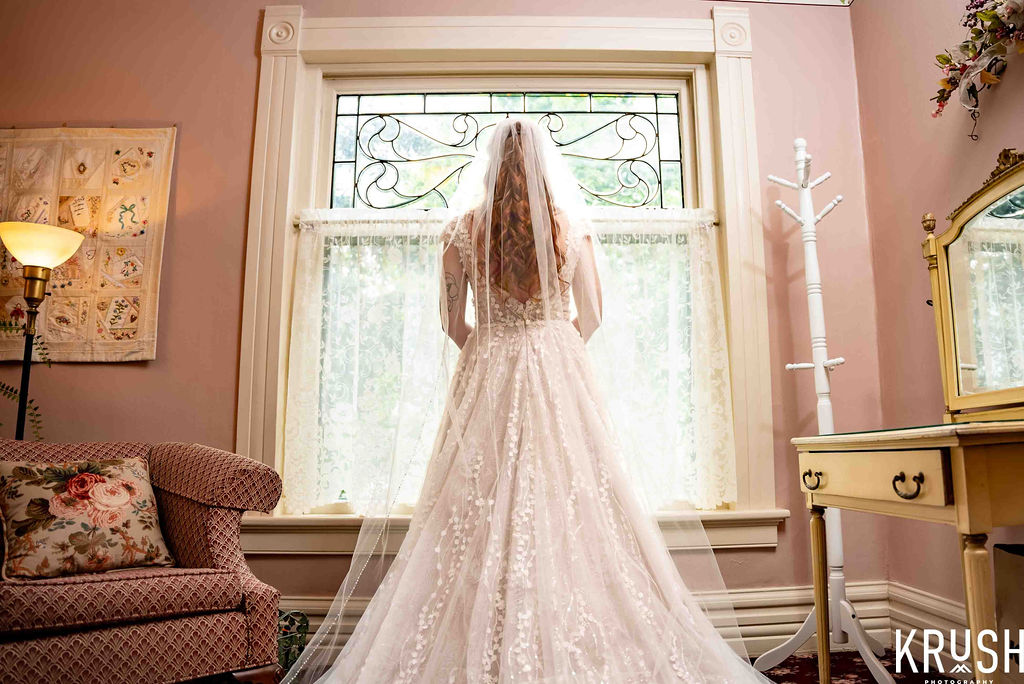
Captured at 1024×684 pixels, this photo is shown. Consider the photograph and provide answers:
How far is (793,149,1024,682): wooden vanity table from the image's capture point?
51.6 inches

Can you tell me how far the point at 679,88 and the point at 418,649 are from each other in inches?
108

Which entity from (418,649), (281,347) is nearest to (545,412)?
(418,649)

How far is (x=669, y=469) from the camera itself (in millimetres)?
2742

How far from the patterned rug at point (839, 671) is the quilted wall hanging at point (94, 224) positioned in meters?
2.80

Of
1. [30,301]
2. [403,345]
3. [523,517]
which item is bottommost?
[523,517]

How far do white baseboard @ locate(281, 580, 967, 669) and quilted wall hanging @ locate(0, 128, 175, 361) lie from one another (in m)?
1.39

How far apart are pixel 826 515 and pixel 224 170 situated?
292 cm

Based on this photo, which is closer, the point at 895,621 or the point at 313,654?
the point at 313,654

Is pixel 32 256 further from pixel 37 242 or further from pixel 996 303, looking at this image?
pixel 996 303

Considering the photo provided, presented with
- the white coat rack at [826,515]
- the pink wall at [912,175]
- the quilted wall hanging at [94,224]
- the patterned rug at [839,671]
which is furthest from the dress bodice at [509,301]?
the quilted wall hanging at [94,224]

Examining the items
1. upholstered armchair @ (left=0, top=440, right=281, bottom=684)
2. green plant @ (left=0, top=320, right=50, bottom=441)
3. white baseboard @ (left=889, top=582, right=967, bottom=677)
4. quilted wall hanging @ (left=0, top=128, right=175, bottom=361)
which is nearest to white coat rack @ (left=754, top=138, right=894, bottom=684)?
white baseboard @ (left=889, top=582, right=967, bottom=677)

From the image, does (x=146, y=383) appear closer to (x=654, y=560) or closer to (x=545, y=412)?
(x=545, y=412)

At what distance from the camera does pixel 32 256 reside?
2.67m

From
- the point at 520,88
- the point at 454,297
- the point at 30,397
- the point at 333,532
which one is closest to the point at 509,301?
the point at 454,297
